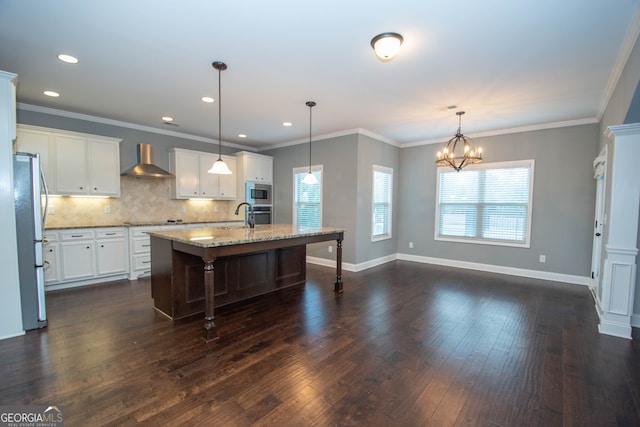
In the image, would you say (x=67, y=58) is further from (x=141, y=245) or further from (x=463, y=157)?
(x=463, y=157)

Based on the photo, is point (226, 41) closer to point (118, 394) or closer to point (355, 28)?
point (355, 28)

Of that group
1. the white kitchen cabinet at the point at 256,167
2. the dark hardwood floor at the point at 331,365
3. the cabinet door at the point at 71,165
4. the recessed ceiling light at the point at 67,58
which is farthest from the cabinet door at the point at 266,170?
the recessed ceiling light at the point at 67,58

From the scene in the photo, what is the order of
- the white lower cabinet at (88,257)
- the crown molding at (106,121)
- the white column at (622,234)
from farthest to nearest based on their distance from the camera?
1. the crown molding at (106,121)
2. the white lower cabinet at (88,257)
3. the white column at (622,234)

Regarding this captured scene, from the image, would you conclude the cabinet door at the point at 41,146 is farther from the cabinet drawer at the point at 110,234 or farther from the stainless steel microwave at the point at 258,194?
the stainless steel microwave at the point at 258,194

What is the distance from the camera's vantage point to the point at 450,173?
597cm

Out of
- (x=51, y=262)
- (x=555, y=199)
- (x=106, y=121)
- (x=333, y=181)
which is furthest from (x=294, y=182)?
(x=555, y=199)

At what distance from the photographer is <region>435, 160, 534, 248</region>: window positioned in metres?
5.18

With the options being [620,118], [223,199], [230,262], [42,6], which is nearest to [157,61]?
[42,6]

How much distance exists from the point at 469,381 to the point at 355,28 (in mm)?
2826

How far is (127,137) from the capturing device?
5098mm

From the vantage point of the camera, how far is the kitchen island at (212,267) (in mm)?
2777

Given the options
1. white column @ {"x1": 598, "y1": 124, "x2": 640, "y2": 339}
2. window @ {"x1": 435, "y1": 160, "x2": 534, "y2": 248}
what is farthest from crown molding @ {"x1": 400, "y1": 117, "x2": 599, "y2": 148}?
white column @ {"x1": 598, "y1": 124, "x2": 640, "y2": 339}

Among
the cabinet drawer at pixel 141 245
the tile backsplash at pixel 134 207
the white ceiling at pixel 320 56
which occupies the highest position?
the white ceiling at pixel 320 56

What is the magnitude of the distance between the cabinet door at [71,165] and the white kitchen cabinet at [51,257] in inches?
28.3
